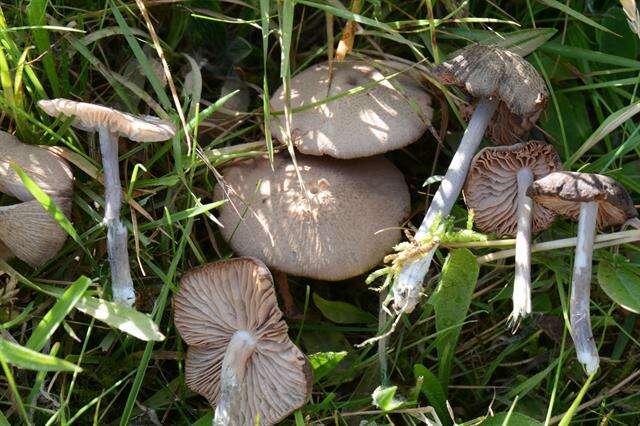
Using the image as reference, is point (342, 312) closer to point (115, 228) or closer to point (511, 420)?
point (511, 420)

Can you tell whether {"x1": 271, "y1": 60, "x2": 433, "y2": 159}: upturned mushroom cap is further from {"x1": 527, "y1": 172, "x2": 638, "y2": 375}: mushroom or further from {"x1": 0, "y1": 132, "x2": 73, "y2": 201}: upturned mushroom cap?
{"x1": 0, "y1": 132, "x2": 73, "y2": 201}: upturned mushroom cap

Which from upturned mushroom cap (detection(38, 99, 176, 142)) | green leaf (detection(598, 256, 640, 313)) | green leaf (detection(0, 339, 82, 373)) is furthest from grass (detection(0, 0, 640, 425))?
green leaf (detection(0, 339, 82, 373))

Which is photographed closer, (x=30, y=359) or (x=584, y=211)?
(x=30, y=359)

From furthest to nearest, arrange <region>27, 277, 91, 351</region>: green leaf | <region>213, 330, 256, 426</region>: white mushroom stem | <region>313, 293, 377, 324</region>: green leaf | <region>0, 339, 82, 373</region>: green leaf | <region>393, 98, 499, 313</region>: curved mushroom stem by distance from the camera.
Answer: <region>313, 293, 377, 324</region>: green leaf, <region>393, 98, 499, 313</region>: curved mushroom stem, <region>213, 330, 256, 426</region>: white mushroom stem, <region>27, 277, 91, 351</region>: green leaf, <region>0, 339, 82, 373</region>: green leaf

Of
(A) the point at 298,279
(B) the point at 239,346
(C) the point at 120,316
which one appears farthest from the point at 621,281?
(C) the point at 120,316

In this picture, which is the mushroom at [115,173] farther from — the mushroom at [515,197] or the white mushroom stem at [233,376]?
the mushroom at [515,197]

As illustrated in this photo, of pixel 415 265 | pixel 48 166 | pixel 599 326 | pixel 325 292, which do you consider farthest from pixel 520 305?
pixel 48 166

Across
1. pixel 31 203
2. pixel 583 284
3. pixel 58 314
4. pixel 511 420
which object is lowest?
pixel 511 420
